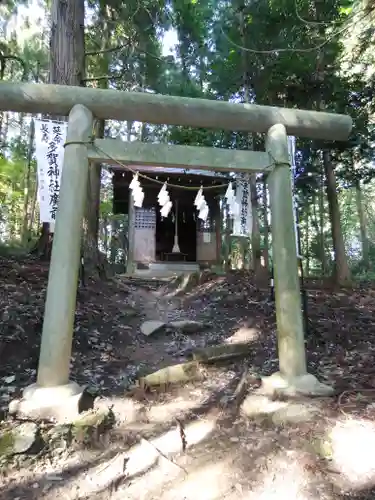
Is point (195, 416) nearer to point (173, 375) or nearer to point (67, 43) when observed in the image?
point (173, 375)

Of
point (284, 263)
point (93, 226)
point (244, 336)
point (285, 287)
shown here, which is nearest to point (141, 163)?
point (284, 263)

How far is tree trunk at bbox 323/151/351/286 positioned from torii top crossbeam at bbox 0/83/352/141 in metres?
5.27

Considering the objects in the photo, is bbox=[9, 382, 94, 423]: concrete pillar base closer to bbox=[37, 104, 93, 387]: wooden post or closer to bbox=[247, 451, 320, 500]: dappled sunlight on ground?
bbox=[37, 104, 93, 387]: wooden post

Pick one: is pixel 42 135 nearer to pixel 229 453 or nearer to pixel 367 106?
pixel 229 453

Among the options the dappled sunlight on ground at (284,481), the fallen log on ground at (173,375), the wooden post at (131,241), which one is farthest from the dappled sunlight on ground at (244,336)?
the wooden post at (131,241)

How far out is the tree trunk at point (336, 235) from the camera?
31.0ft

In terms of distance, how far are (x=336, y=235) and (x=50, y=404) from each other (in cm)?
832

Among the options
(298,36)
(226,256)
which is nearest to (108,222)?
(226,256)

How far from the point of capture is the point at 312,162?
35.6ft

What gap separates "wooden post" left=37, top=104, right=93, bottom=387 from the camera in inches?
141

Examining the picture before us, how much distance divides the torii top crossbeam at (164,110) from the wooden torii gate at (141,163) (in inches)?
0.4

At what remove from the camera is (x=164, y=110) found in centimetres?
422

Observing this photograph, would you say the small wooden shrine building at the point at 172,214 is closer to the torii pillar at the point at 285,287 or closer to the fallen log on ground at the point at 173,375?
the torii pillar at the point at 285,287

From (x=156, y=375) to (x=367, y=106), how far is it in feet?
27.8
